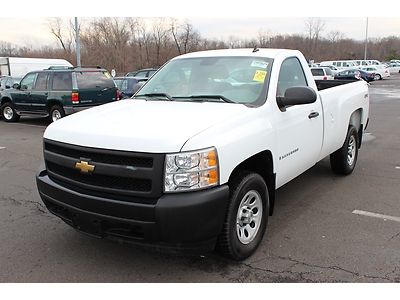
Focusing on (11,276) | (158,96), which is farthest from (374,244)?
(11,276)

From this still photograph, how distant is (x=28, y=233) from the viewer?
4258 mm

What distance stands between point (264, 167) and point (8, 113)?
1294 cm

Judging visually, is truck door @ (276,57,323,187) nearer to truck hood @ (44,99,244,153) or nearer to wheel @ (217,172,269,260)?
wheel @ (217,172,269,260)

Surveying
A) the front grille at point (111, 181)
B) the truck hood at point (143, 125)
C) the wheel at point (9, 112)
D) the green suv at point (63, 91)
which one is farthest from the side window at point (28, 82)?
the front grille at point (111, 181)

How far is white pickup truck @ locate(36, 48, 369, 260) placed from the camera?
2.97m

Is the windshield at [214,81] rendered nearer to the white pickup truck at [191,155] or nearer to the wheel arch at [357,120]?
the white pickup truck at [191,155]

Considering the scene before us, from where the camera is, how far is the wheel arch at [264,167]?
3672 millimetres

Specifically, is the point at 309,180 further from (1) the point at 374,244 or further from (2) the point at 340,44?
(2) the point at 340,44

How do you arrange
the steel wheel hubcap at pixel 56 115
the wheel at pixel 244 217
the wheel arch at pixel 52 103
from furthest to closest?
the steel wheel hubcap at pixel 56 115 → the wheel arch at pixel 52 103 → the wheel at pixel 244 217

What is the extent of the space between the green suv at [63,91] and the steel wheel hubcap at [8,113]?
37.2 inches

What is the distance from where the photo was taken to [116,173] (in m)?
3.05

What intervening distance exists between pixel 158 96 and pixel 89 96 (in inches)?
318

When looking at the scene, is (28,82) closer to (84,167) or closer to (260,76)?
(260,76)

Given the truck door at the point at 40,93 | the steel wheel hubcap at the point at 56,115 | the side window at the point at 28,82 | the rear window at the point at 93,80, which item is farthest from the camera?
the side window at the point at 28,82
